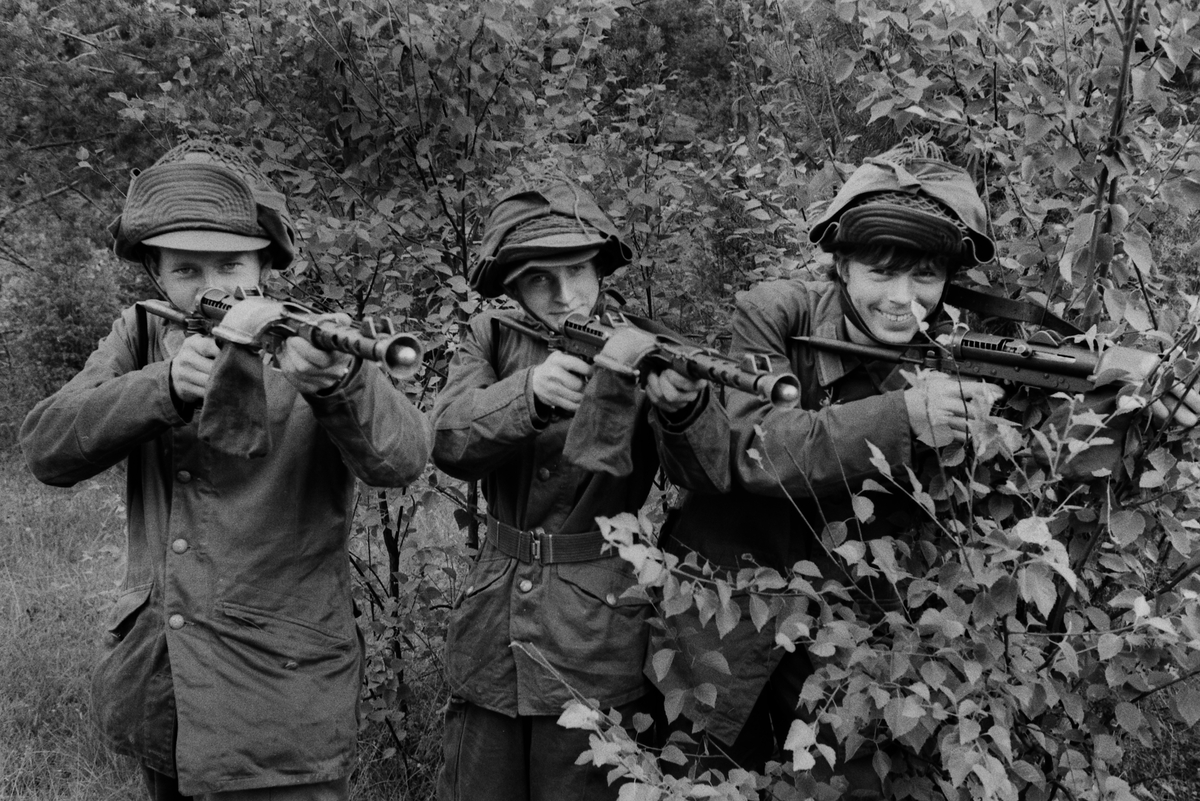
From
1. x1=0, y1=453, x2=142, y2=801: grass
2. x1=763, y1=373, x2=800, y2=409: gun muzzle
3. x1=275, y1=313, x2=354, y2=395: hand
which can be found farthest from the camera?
x1=0, y1=453, x2=142, y2=801: grass

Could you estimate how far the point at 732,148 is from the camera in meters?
4.67

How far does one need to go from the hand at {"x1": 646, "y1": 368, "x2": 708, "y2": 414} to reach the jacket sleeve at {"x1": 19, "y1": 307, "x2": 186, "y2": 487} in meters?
1.13

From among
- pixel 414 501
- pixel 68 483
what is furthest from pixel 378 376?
pixel 414 501

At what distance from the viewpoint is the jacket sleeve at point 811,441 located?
103 inches

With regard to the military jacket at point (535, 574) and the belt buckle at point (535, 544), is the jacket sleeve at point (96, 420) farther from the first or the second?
the belt buckle at point (535, 544)

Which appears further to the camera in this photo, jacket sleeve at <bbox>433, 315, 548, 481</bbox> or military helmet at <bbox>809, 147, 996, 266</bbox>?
jacket sleeve at <bbox>433, 315, 548, 481</bbox>

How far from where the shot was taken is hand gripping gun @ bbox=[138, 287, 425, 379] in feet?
7.13

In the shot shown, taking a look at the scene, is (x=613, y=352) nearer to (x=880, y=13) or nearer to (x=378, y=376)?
(x=378, y=376)

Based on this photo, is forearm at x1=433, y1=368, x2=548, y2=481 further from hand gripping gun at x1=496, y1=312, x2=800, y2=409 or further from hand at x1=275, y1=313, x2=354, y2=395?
hand at x1=275, y1=313, x2=354, y2=395

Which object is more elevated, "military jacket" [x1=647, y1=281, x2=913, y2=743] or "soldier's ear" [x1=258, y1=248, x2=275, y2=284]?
"soldier's ear" [x1=258, y1=248, x2=275, y2=284]

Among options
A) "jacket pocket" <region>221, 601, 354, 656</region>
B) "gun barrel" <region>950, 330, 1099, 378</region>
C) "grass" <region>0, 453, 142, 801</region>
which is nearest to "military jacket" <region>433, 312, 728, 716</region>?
"jacket pocket" <region>221, 601, 354, 656</region>

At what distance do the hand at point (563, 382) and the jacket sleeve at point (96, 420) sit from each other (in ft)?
2.91

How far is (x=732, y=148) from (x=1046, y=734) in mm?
2814

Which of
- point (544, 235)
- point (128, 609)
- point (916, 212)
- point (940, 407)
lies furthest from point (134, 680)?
point (916, 212)
